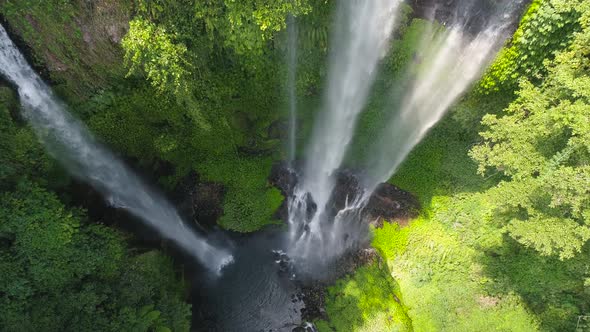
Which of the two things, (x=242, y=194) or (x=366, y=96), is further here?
(x=242, y=194)

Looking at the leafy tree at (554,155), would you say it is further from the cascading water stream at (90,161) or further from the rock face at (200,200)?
the cascading water stream at (90,161)

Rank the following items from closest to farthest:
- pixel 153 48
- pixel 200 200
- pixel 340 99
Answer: pixel 153 48 < pixel 340 99 < pixel 200 200

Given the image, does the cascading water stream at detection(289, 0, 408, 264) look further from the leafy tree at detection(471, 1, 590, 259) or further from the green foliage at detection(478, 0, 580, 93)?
the leafy tree at detection(471, 1, 590, 259)

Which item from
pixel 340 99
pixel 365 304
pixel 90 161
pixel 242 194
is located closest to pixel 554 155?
pixel 340 99

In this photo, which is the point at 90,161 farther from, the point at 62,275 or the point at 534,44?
the point at 534,44

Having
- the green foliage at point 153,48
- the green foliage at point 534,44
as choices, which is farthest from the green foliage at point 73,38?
the green foliage at point 534,44

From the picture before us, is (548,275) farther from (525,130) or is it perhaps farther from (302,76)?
(302,76)
